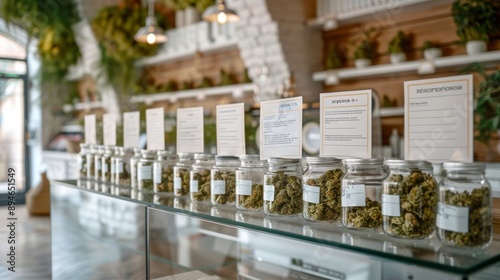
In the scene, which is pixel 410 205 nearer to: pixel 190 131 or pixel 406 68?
pixel 190 131

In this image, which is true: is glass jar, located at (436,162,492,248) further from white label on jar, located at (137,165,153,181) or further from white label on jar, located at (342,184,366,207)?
white label on jar, located at (137,165,153,181)

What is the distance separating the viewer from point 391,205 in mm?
968

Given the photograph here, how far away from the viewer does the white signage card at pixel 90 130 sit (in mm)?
2564

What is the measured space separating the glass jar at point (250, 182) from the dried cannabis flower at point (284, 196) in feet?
0.27

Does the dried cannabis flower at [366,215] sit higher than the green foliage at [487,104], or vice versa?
the green foliage at [487,104]

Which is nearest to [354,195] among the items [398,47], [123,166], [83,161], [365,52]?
[123,166]

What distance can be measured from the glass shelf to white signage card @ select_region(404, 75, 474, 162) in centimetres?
19

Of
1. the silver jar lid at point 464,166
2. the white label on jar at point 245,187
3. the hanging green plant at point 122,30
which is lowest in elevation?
the white label on jar at point 245,187

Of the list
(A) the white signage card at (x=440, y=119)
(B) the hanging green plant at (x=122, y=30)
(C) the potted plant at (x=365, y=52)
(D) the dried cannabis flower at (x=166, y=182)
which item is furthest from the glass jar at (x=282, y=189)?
(B) the hanging green plant at (x=122, y=30)

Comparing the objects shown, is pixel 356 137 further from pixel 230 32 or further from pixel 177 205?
pixel 230 32

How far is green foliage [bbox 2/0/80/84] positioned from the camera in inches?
255

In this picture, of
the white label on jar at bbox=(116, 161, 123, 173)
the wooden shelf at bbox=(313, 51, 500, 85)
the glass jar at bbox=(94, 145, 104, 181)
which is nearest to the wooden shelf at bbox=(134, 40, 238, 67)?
the wooden shelf at bbox=(313, 51, 500, 85)

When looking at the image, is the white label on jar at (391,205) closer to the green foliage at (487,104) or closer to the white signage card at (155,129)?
the white signage card at (155,129)

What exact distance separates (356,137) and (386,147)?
278 centimetres
